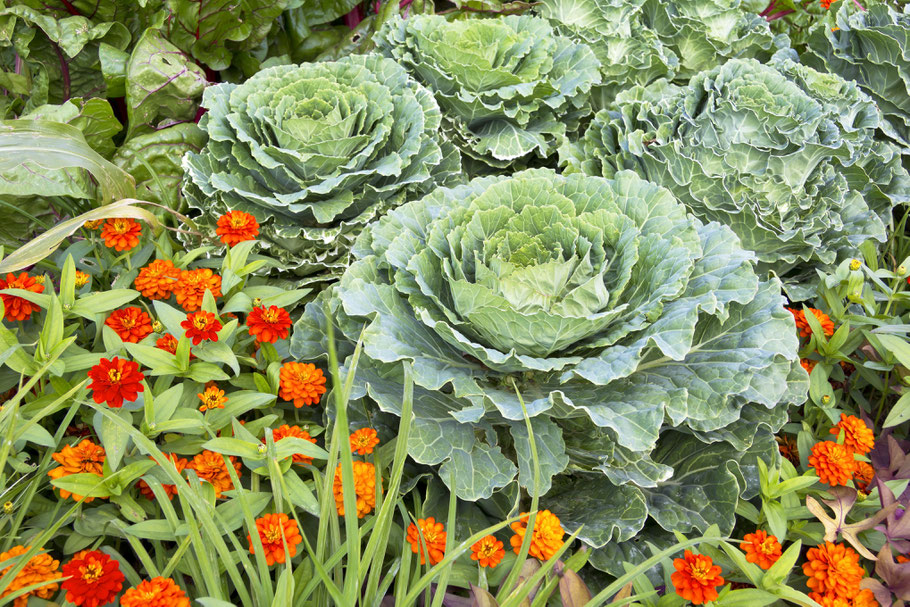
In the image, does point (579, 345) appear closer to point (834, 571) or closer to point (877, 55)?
point (834, 571)

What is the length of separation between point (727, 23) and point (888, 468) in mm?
2255

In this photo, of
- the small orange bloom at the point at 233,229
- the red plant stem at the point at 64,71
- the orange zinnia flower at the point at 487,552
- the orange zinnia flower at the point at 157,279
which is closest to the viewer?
the orange zinnia flower at the point at 487,552

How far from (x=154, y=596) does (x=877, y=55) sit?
3547 mm

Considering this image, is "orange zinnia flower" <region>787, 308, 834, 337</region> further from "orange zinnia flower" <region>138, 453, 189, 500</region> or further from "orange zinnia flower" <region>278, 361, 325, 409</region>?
"orange zinnia flower" <region>138, 453, 189, 500</region>

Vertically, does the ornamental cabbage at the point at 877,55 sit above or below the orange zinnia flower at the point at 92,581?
above

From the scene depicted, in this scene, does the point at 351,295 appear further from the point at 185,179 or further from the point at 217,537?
the point at 185,179

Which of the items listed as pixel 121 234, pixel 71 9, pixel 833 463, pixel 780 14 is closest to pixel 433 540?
pixel 833 463

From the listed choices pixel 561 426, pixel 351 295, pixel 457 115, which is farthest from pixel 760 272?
pixel 351 295

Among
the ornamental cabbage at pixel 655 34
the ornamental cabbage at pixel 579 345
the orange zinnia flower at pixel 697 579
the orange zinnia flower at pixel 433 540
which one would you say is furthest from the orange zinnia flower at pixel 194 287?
the ornamental cabbage at pixel 655 34

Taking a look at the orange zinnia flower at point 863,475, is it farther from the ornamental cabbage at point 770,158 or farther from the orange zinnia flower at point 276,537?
the orange zinnia flower at point 276,537

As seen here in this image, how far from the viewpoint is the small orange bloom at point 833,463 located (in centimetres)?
156

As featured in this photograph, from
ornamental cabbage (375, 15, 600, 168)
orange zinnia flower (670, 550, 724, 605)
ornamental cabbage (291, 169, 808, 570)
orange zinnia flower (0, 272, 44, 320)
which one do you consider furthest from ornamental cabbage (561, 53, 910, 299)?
orange zinnia flower (0, 272, 44, 320)

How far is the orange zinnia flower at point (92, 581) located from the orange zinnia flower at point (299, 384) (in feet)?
1.72

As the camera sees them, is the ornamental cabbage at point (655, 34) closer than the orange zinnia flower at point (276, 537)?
No
